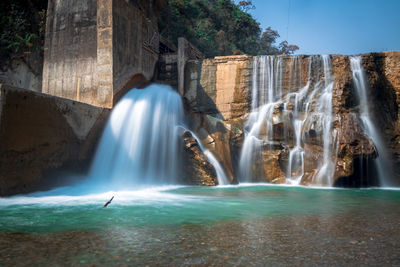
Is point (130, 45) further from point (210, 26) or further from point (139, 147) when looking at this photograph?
point (210, 26)

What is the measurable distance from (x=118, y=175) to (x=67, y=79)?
5.93m

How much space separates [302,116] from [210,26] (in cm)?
2049

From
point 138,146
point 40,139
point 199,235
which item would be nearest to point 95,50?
point 138,146

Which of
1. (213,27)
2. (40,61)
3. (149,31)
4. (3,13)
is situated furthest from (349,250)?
(213,27)

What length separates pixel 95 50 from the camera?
Answer: 13.7m

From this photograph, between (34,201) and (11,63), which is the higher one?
(11,63)

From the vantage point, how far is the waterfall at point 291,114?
1300 cm

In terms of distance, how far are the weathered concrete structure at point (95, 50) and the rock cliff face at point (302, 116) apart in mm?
3742

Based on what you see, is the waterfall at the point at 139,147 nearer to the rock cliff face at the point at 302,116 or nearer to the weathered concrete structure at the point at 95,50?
the weathered concrete structure at the point at 95,50

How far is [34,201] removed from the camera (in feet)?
23.4

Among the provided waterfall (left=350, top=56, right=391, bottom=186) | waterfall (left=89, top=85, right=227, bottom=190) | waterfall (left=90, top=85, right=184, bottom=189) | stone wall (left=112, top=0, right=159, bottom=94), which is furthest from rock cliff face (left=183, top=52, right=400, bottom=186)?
stone wall (left=112, top=0, right=159, bottom=94)

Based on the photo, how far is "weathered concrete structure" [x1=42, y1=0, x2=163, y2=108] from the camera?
13.0m

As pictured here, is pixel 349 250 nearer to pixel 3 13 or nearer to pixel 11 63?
pixel 11 63

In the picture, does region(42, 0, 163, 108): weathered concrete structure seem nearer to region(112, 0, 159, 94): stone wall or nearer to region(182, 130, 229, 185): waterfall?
region(112, 0, 159, 94): stone wall
